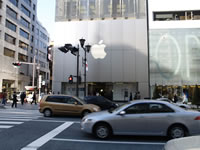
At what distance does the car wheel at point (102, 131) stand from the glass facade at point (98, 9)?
2808 centimetres

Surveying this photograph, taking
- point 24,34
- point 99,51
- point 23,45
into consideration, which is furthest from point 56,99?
point 24,34

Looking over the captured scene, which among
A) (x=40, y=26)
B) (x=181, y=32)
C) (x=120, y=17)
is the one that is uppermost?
(x=40, y=26)

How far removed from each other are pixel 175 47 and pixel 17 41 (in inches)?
1511

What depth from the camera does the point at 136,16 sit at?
102 feet

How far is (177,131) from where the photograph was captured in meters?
6.36

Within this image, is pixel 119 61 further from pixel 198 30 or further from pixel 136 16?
pixel 198 30

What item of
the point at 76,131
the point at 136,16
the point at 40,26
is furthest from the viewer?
the point at 40,26

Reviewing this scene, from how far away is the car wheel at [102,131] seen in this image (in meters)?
6.52

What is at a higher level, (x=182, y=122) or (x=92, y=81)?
(x=92, y=81)

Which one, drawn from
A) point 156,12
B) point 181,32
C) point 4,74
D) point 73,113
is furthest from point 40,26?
point 73,113

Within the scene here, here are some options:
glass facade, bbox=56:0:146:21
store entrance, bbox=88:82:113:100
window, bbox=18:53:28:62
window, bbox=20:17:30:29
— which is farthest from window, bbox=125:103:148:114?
window, bbox=20:17:30:29

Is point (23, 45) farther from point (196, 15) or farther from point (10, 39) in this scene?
point (196, 15)

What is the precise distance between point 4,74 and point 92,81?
22591mm

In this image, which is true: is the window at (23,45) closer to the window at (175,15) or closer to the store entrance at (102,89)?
the store entrance at (102,89)
